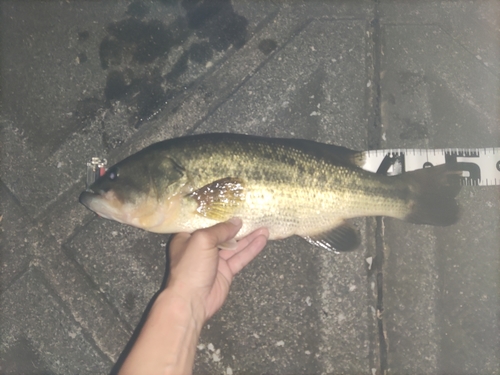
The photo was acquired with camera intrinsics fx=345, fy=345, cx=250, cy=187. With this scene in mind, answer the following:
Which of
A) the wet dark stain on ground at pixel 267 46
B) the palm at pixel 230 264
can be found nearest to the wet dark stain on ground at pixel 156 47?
the wet dark stain on ground at pixel 267 46

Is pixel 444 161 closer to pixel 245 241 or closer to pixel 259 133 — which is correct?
pixel 259 133

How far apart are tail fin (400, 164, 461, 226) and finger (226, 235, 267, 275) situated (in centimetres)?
109

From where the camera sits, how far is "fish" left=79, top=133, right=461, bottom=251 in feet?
7.09

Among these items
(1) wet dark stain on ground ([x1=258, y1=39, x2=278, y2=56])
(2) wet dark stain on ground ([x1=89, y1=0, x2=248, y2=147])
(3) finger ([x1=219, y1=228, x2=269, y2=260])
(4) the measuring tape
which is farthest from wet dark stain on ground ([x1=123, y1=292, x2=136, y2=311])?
(1) wet dark stain on ground ([x1=258, y1=39, x2=278, y2=56])

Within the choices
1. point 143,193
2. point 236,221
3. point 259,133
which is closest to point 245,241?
point 236,221

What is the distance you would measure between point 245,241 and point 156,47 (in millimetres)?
1733

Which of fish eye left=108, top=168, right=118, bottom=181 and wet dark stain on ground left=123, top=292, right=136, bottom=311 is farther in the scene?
wet dark stain on ground left=123, top=292, right=136, bottom=311

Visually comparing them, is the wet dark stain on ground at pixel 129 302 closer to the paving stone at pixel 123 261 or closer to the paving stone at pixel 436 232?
the paving stone at pixel 123 261

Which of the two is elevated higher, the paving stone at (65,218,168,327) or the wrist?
the paving stone at (65,218,168,327)

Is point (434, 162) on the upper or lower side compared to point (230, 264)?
upper

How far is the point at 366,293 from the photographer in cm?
260

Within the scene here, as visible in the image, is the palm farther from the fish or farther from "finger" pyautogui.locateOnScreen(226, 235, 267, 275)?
the fish

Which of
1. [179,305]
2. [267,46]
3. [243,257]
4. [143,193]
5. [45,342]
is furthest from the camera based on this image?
[267,46]

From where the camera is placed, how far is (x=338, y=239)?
2.44 metres
